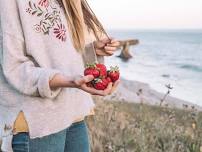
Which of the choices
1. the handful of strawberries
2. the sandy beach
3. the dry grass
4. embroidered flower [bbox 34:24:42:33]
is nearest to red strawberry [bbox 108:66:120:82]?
the handful of strawberries

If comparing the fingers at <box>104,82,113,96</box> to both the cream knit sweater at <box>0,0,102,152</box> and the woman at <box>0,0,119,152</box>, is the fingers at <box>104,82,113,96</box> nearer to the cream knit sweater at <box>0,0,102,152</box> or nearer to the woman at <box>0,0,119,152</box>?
the woman at <box>0,0,119,152</box>

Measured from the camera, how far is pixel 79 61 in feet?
9.04

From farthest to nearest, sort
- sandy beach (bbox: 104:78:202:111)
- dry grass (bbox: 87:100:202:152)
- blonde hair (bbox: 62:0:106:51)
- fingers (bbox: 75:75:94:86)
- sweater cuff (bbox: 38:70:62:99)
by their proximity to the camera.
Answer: sandy beach (bbox: 104:78:202:111) → dry grass (bbox: 87:100:202:152) → blonde hair (bbox: 62:0:106:51) → sweater cuff (bbox: 38:70:62:99) → fingers (bbox: 75:75:94:86)

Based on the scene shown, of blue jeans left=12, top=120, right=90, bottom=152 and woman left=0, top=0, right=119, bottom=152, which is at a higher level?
woman left=0, top=0, right=119, bottom=152

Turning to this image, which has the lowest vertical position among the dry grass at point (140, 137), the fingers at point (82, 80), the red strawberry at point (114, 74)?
the dry grass at point (140, 137)

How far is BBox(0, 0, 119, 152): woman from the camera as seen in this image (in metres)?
2.52

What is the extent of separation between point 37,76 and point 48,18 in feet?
0.86

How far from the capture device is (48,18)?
8.64ft

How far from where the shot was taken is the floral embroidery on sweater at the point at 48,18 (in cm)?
259

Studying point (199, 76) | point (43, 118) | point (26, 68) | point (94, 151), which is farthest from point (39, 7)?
point (199, 76)

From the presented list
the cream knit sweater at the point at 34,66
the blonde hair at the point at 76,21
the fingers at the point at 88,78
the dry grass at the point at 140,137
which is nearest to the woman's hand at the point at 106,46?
the blonde hair at the point at 76,21

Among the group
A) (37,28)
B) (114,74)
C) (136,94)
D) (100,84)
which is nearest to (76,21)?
(37,28)

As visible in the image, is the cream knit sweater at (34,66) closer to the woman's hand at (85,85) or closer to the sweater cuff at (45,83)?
the sweater cuff at (45,83)

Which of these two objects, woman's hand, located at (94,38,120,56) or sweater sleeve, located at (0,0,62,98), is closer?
sweater sleeve, located at (0,0,62,98)
